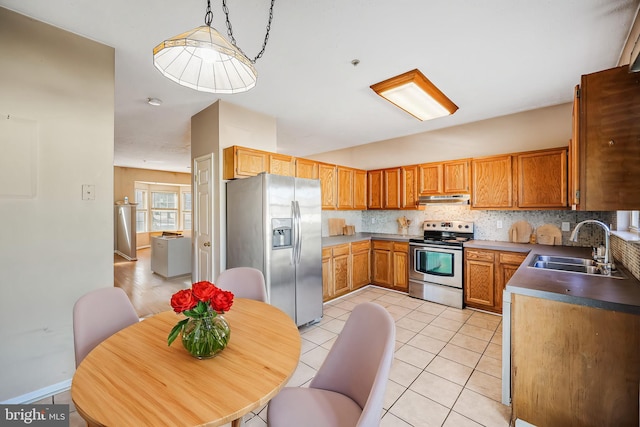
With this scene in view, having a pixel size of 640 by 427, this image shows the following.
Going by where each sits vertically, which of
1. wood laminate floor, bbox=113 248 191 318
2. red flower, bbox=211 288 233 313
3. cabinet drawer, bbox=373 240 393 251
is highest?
red flower, bbox=211 288 233 313

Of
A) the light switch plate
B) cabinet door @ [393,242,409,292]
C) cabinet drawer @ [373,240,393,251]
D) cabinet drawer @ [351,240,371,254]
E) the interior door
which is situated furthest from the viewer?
cabinet drawer @ [373,240,393,251]

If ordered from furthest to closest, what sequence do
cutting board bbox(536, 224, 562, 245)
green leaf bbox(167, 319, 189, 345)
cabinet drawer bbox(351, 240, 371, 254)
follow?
cabinet drawer bbox(351, 240, 371, 254) < cutting board bbox(536, 224, 562, 245) < green leaf bbox(167, 319, 189, 345)

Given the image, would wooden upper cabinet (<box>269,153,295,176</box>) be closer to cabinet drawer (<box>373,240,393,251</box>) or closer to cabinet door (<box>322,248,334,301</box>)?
cabinet door (<box>322,248,334,301</box>)

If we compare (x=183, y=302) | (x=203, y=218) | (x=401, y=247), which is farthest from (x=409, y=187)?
(x=183, y=302)

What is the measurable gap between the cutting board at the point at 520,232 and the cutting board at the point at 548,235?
0.36 feet

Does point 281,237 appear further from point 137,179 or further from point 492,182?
point 137,179

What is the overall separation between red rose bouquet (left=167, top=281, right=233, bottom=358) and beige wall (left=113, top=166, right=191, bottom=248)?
8252 millimetres

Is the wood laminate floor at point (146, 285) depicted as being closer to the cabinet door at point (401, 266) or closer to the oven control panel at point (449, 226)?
the cabinet door at point (401, 266)

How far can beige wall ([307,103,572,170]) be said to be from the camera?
3531 millimetres

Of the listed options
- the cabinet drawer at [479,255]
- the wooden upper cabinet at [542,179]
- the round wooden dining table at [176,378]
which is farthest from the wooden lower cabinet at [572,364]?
the wooden upper cabinet at [542,179]

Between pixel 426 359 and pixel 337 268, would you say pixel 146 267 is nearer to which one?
pixel 337 268

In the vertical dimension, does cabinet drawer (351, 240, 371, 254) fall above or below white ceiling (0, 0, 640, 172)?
below

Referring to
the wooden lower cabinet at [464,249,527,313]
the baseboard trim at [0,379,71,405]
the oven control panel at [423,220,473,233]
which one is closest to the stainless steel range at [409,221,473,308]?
the oven control panel at [423,220,473,233]

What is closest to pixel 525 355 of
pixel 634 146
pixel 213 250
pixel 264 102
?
pixel 634 146
